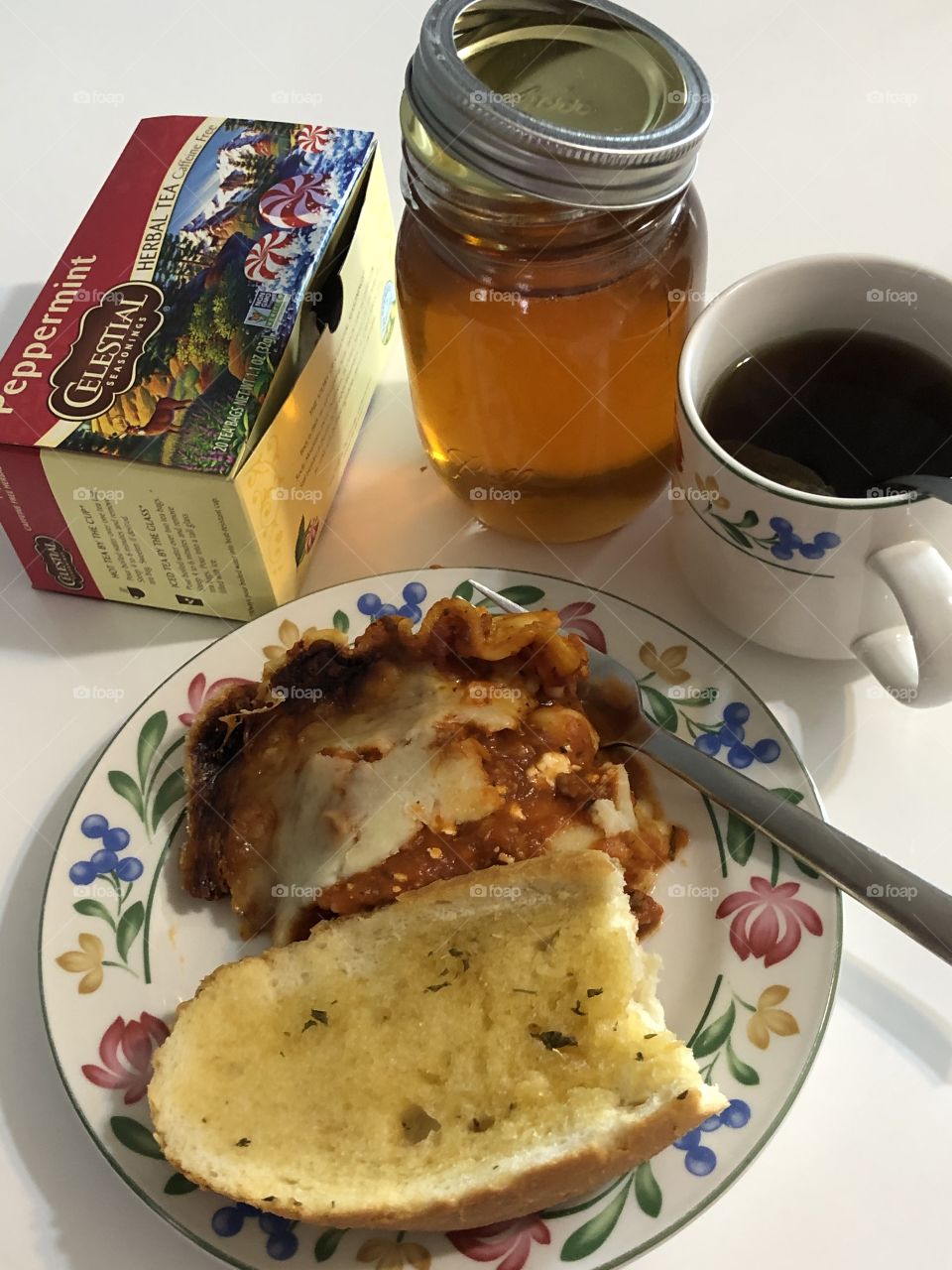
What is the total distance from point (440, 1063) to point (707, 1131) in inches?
9.5

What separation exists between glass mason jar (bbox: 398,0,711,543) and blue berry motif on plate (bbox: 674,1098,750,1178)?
2.28 ft

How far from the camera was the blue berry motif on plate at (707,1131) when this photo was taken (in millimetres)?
1006

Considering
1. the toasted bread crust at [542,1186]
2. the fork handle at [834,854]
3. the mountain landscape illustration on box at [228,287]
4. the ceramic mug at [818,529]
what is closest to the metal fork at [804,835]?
the fork handle at [834,854]

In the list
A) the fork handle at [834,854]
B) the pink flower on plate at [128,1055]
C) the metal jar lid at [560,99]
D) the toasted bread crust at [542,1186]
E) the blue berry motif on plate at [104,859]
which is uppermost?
the metal jar lid at [560,99]

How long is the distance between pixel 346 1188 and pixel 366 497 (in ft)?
2.89

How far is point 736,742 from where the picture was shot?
1271 mm

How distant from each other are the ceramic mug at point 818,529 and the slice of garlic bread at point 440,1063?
14.8 inches

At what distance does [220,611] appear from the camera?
1.46 metres

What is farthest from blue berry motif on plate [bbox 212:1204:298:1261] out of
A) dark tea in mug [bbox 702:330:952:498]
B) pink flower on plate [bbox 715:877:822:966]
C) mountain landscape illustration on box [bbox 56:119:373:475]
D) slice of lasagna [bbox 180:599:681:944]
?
dark tea in mug [bbox 702:330:952:498]

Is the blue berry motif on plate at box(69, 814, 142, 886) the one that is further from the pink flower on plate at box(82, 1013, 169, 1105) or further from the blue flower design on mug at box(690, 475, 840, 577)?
the blue flower design on mug at box(690, 475, 840, 577)

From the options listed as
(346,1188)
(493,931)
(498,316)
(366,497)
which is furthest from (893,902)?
(366,497)

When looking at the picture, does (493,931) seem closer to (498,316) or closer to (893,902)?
(893,902)

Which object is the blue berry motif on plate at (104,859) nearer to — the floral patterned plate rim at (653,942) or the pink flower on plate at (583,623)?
the floral patterned plate rim at (653,942)

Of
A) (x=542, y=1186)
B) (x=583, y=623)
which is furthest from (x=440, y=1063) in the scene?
(x=583, y=623)
